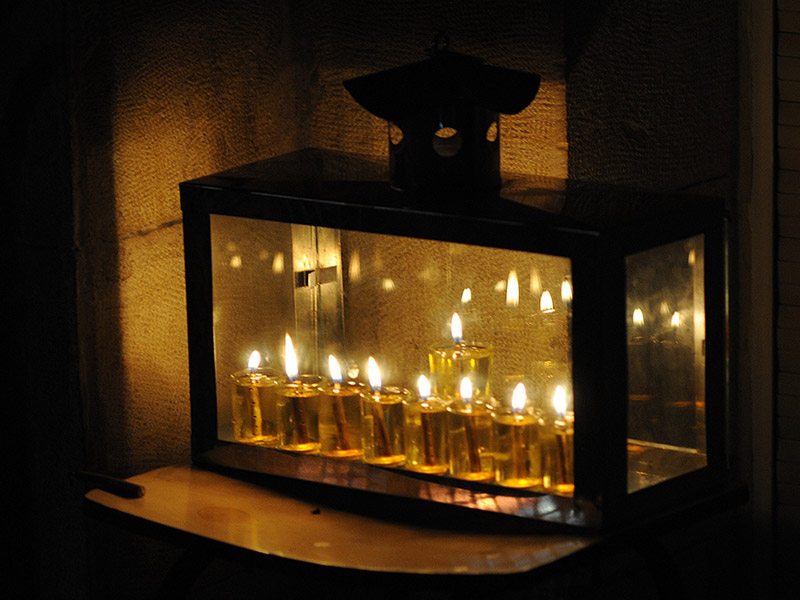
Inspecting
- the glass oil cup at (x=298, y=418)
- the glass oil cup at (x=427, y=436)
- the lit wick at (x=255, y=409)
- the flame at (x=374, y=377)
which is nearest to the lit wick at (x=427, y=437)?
the glass oil cup at (x=427, y=436)

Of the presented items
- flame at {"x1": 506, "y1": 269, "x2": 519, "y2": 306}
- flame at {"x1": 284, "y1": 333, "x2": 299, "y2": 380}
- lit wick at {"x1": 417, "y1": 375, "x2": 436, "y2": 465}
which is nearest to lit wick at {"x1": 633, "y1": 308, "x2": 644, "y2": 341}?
flame at {"x1": 506, "y1": 269, "x2": 519, "y2": 306}

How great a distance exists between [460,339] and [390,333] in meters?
0.13

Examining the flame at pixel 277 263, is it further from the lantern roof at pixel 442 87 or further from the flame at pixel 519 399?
the flame at pixel 519 399

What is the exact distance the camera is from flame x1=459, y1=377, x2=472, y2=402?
1.77 meters

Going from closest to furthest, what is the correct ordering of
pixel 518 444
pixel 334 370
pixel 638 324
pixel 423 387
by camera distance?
pixel 638 324 → pixel 518 444 → pixel 423 387 → pixel 334 370

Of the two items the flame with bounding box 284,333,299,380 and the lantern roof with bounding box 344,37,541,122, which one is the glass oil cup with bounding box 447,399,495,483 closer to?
the flame with bounding box 284,333,299,380

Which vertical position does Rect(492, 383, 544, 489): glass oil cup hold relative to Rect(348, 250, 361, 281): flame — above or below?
below

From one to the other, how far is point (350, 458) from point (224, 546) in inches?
12.5

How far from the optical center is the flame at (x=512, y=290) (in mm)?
1791

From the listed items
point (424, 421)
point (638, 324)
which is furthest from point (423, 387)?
point (638, 324)

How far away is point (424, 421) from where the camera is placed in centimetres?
178

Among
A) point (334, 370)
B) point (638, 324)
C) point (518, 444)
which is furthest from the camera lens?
point (334, 370)

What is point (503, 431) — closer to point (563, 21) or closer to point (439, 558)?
point (439, 558)

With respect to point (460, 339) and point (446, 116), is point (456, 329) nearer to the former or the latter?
point (460, 339)
